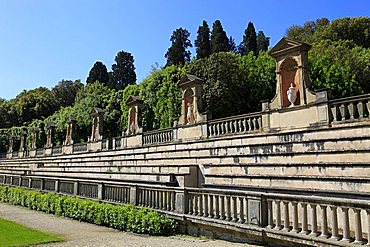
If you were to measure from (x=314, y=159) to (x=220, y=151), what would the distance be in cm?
434

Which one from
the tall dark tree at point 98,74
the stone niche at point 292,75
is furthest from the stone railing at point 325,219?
the tall dark tree at point 98,74

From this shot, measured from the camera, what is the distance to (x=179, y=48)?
50.0 metres

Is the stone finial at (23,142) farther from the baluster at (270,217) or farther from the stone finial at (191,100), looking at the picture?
the baluster at (270,217)

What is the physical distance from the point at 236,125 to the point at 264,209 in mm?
7190

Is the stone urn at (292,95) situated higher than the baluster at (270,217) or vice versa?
the stone urn at (292,95)

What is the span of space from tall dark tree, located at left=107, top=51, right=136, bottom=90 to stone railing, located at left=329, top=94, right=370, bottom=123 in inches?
2146

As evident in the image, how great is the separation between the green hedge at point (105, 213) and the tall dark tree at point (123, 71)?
159ft

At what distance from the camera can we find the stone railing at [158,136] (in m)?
17.8

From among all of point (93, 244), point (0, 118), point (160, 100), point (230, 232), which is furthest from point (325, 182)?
point (0, 118)

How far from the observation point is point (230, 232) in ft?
24.2

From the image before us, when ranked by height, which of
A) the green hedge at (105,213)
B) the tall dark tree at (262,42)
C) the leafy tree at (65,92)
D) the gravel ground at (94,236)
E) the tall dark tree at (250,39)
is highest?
the tall dark tree at (262,42)

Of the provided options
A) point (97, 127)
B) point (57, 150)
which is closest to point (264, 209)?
point (97, 127)

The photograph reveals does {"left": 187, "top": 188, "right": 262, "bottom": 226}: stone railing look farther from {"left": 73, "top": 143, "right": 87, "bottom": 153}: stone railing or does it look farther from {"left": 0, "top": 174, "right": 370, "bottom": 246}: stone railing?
{"left": 73, "top": 143, "right": 87, "bottom": 153}: stone railing

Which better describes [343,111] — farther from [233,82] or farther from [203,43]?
[203,43]
